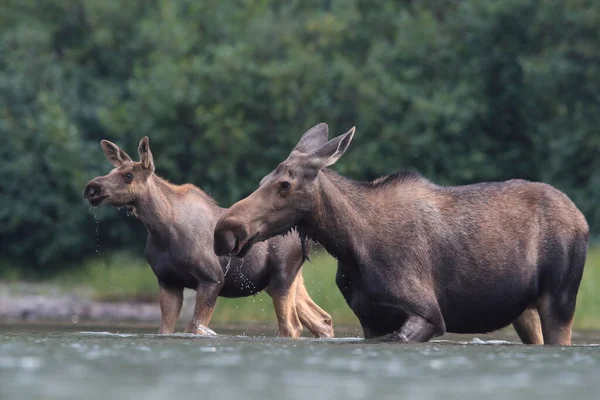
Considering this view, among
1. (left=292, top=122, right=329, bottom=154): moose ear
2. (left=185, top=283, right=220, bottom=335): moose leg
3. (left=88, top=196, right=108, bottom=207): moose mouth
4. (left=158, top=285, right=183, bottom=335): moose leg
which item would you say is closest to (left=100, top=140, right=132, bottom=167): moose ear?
(left=88, top=196, right=108, bottom=207): moose mouth

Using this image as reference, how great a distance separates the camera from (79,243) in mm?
35312

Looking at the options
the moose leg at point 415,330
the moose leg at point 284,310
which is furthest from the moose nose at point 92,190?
the moose leg at point 415,330

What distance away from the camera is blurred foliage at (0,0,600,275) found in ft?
111

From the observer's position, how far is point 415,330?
1201 cm

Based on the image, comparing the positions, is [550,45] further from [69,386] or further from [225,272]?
[69,386]

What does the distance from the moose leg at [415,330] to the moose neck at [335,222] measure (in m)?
Result: 0.78

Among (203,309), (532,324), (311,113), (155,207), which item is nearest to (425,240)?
(532,324)

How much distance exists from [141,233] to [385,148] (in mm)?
6522

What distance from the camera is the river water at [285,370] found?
8.45 m

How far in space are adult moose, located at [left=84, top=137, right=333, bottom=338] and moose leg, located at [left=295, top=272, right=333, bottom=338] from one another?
21 cm

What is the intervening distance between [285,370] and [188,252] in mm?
5612

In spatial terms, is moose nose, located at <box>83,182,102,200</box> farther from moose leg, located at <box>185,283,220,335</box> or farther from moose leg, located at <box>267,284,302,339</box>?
moose leg, located at <box>267,284,302,339</box>

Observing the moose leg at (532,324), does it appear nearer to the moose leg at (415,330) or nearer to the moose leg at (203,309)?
the moose leg at (415,330)

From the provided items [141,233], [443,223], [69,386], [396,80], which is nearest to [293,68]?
[396,80]
